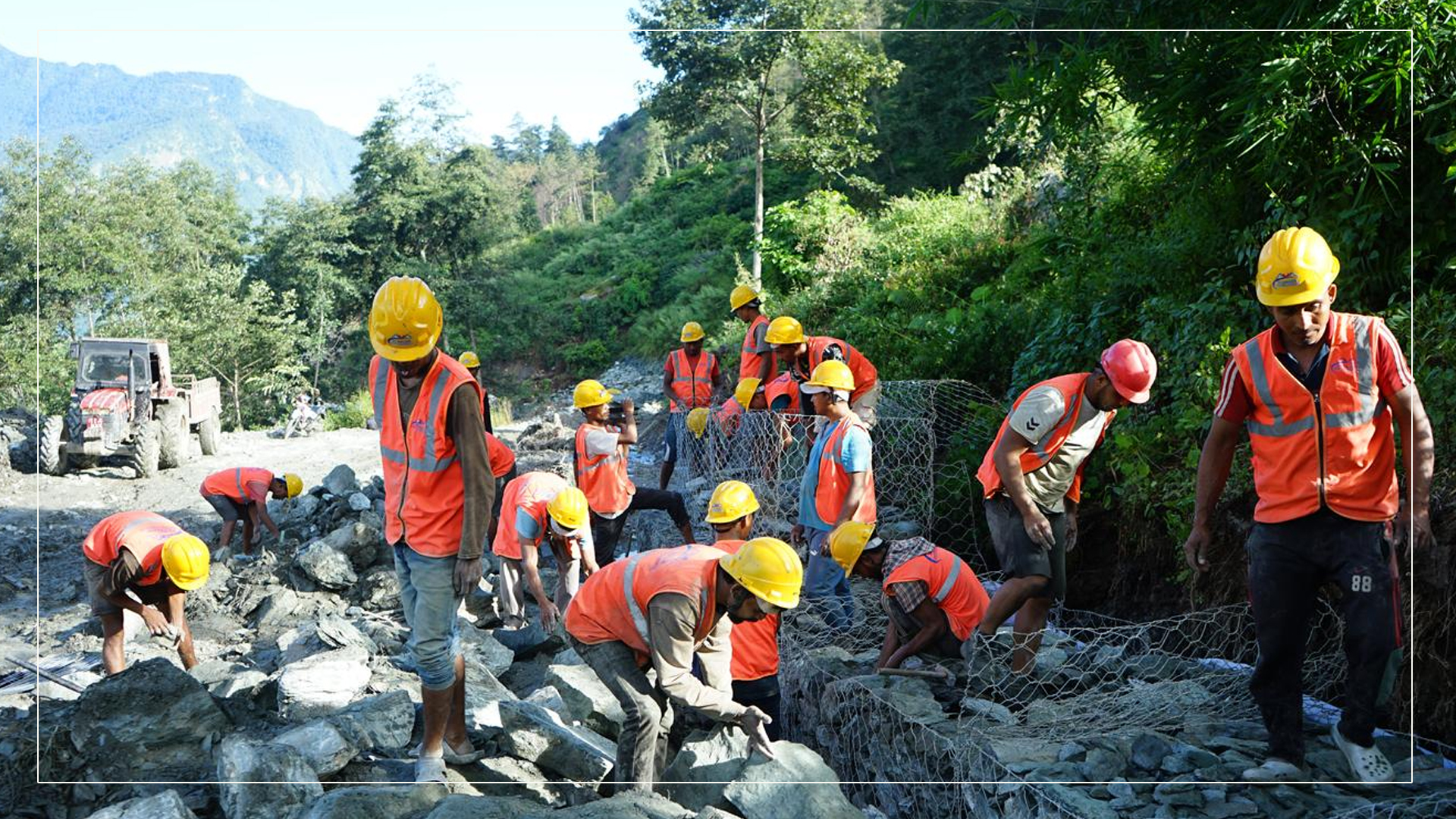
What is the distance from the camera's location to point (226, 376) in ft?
84.8

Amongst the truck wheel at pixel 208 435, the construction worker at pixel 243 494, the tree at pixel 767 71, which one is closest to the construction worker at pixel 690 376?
the construction worker at pixel 243 494

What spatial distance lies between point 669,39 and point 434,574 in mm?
16796

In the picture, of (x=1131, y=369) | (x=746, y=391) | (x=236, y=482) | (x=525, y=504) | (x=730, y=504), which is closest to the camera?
(x=1131, y=369)

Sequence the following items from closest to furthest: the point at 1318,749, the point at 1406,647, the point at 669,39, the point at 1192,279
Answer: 1. the point at 1318,749
2. the point at 1406,647
3. the point at 1192,279
4. the point at 669,39

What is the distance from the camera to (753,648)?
168 inches

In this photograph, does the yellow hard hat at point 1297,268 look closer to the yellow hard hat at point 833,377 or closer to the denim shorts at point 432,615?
the yellow hard hat at point 833,377

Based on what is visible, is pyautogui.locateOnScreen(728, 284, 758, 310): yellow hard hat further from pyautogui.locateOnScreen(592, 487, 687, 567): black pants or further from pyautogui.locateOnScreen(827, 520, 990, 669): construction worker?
pyautogui.locateOnScreen(827, 520, 990, 669): construction worker

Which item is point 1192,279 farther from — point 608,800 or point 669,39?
point 669,39

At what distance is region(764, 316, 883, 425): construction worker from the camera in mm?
6656

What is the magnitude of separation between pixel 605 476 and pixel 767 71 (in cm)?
1479

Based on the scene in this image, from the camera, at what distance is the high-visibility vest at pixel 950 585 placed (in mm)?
4512

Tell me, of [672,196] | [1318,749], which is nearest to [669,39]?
[672,196]

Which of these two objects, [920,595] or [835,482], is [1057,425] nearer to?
[920,595]

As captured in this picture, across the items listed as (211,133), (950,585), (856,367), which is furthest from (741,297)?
(211,133)
